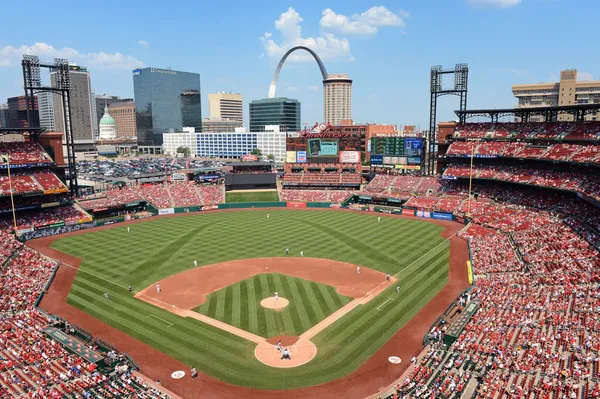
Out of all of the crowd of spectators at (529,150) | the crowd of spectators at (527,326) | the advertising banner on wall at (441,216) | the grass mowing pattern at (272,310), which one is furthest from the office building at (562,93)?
the grass mowing pattern at (272,310)

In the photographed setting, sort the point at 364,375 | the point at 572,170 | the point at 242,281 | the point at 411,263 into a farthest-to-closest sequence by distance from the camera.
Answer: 1. the point at 572,170
2. the point at 411,263
3. the point at 242,281
4. the point at 364,375

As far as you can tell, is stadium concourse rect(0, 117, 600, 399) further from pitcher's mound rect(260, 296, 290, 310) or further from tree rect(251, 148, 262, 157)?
tree rect(251, 148, 262, 157)

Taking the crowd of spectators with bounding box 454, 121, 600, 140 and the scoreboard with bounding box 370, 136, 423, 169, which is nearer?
the crowd of spectators with bounding box 454, 121, 600, 140

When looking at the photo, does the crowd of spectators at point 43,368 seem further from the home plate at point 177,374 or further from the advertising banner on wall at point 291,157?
the advertising banner on wall at point 291,157

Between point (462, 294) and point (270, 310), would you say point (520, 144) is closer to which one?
point (462, 294)

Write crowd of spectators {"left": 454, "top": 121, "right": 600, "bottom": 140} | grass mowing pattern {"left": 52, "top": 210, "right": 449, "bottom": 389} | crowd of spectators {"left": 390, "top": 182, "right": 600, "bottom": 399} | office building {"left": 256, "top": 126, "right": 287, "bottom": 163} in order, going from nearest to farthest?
crowd of spectators {"left": 390, "top": 182, "right": 600, "bottom": 399}, grass mowing pattern {"left": 52, "top": 210, "right": 449, "bottom": 389}, crowd of spectators {"left": 454, "top": 121, "right": 600, "bottom": 140}, office building {"left": 256, "top": 126, "right": 287, "bottom": 163}

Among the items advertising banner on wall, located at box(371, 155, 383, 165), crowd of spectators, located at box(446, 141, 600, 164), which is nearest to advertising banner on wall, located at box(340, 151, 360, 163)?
advertising banner on wall, located at box(371, 155, 383, 165)

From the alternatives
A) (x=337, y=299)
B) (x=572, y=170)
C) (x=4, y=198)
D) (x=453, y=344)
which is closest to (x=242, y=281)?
(x=337, y=299)
